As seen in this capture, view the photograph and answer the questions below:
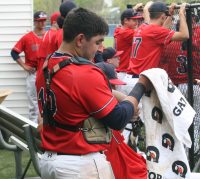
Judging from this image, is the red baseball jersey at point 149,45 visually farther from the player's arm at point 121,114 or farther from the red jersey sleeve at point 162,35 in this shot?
the player's arm at point 121,114

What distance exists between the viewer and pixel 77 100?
2.81 meters

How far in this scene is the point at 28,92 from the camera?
8852 millimetres

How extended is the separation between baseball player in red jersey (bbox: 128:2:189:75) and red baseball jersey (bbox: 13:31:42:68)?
2222mm

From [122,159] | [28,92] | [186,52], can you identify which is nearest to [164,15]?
[186,52]

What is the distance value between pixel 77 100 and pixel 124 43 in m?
6.28

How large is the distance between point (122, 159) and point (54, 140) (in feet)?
1.34

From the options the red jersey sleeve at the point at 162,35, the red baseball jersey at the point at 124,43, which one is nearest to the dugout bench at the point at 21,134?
the red jersey sleeve at the point at 162,35

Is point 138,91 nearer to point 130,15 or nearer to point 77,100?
point 77,100

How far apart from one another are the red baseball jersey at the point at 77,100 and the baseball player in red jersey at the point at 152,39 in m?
3.42

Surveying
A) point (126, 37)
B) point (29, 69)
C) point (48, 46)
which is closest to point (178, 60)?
point (48, 46)

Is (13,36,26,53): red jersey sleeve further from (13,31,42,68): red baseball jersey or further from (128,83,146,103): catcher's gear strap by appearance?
(128,83,146,103): catcher's gear strap

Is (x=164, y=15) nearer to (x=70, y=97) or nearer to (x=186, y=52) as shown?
(x=186, y=52)

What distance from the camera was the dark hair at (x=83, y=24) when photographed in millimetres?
2818

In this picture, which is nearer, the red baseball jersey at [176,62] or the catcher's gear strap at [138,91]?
the catcher's gear strap at [138,91]
